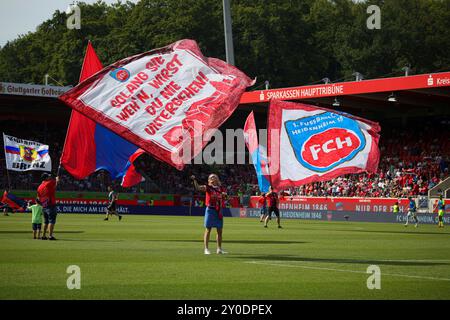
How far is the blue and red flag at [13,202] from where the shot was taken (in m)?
51.8

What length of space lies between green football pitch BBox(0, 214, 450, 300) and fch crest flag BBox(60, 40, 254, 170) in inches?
112

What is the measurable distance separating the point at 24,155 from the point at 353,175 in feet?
91.8

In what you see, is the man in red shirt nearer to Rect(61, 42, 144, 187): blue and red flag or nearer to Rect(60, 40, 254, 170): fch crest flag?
Rect(61, 42, 144, 187): blue and red flag

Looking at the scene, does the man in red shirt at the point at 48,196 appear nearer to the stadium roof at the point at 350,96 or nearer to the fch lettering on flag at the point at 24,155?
the fch lettering on flag at the point at 24,155

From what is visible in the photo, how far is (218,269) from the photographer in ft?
55.3

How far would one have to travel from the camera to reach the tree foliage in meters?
89.4

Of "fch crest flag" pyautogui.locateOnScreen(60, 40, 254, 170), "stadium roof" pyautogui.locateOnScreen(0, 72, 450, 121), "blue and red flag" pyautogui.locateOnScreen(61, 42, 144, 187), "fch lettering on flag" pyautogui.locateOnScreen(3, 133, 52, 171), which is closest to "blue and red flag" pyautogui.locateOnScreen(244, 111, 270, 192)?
"fch lettering on flag" pyautogui.locateOnScreen(3, 133, 52, 171)

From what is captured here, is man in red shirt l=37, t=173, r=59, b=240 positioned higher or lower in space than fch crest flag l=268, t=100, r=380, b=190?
lower

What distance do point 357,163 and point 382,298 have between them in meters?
21.9

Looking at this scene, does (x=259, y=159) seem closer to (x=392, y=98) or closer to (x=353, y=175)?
(x=392, y=98)

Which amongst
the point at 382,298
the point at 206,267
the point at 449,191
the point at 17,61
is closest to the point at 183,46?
the point at 206,267

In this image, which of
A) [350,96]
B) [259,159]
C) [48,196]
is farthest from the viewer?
[350,96]

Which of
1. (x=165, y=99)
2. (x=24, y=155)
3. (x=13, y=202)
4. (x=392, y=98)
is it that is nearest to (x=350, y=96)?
(x=392, y=98)

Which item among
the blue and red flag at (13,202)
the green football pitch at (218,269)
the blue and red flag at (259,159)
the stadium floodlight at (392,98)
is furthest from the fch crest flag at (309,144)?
the stadium floodlight at (392,98)
